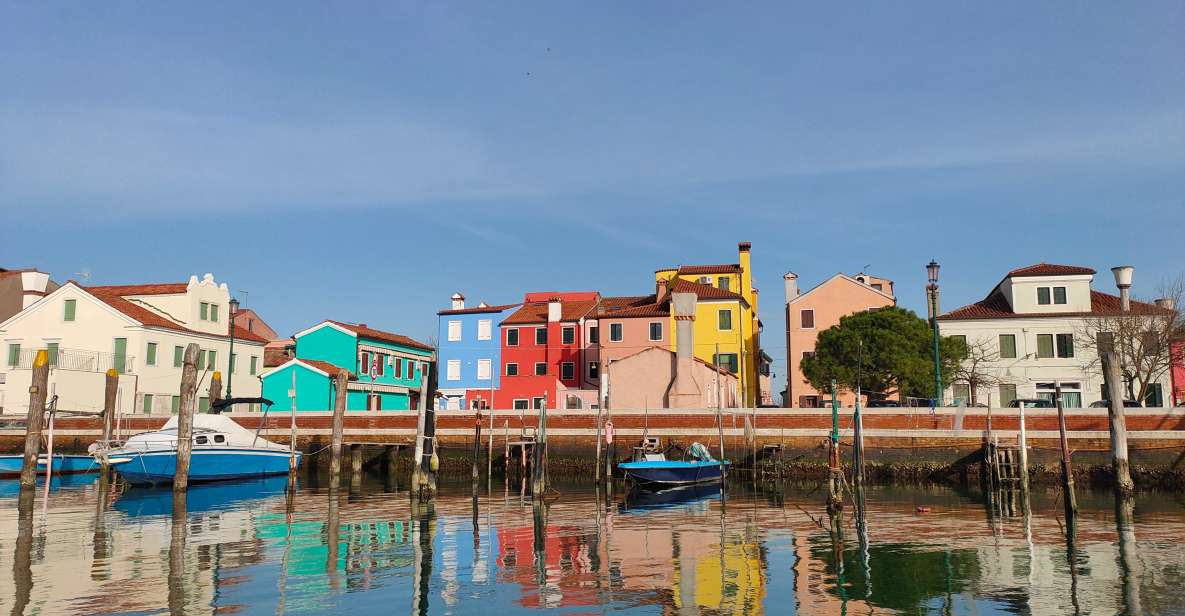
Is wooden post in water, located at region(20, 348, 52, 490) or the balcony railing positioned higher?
the balcony railing

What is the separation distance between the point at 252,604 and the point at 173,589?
2199mm

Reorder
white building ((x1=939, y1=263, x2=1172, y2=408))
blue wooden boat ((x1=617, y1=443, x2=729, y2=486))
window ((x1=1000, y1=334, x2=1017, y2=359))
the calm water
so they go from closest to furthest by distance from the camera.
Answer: the calm water → blue wooden boat ((x1=617, y1=443, x2=729, y2=486)) → white building ((x1=939, y1=263, x2=1172, y2=408)) → window ((x1=1000, y1=334, x2=1017, y2=359))

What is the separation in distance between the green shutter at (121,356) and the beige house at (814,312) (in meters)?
41.8

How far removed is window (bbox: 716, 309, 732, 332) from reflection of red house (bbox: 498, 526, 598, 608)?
3559 cm

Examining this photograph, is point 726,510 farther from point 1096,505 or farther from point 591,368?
point 591,368

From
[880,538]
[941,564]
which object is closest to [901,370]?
[880,538]

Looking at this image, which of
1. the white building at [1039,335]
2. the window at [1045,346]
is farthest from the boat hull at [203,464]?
the window at [1045,346]

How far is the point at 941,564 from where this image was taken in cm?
1905

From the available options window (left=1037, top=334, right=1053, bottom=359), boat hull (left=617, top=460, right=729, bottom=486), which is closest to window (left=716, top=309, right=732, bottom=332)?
window (left=1037, top=334, right=1053, bottom=359)

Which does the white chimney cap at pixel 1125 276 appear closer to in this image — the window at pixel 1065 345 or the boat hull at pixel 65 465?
the window at pixel 1065 345

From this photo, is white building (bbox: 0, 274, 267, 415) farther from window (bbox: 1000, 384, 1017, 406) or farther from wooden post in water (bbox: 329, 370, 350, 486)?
window (bbox: 1000, 384, 1017, 406)

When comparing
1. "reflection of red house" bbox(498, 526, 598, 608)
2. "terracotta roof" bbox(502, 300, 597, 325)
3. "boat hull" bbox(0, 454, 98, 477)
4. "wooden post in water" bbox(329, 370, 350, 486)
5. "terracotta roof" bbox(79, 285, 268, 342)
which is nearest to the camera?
"reflection of red house" bbox(498, 526, 598, 608)

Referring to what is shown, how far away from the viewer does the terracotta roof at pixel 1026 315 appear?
165 feet

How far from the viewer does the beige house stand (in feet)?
196
